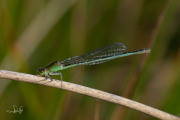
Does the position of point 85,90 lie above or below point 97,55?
below

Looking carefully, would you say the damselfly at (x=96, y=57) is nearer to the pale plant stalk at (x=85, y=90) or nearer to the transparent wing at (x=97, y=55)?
the transparent wing at (x=97, y=55)

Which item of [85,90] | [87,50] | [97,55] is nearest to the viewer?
[85,90]

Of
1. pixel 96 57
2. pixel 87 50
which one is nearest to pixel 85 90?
pixel 96 57

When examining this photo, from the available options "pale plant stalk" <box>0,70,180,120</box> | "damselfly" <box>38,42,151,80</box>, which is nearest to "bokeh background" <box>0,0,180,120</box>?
"damselfly" <box>38,42,151,80</box>

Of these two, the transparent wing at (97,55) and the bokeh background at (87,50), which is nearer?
the bokeh background at (87,50)

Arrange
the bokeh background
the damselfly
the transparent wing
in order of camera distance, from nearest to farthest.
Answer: the bokeh background → the damselfly → the transparent wing

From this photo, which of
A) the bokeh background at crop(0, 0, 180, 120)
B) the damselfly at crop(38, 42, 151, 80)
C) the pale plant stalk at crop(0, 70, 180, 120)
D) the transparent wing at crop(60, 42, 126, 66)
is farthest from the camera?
the transparent wing at crop(60, 42, 126, 66)

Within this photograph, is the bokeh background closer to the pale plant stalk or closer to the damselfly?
the damselfly

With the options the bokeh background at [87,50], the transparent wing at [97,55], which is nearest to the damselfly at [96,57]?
the transparent wing at [97,55]

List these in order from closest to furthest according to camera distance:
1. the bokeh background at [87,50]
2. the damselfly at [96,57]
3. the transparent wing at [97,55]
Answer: the bokeh background at [87,50]
the damselfly at [96,57]
the transparent wing at [97,55]

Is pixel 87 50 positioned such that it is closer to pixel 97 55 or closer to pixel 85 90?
pixel 97 55
